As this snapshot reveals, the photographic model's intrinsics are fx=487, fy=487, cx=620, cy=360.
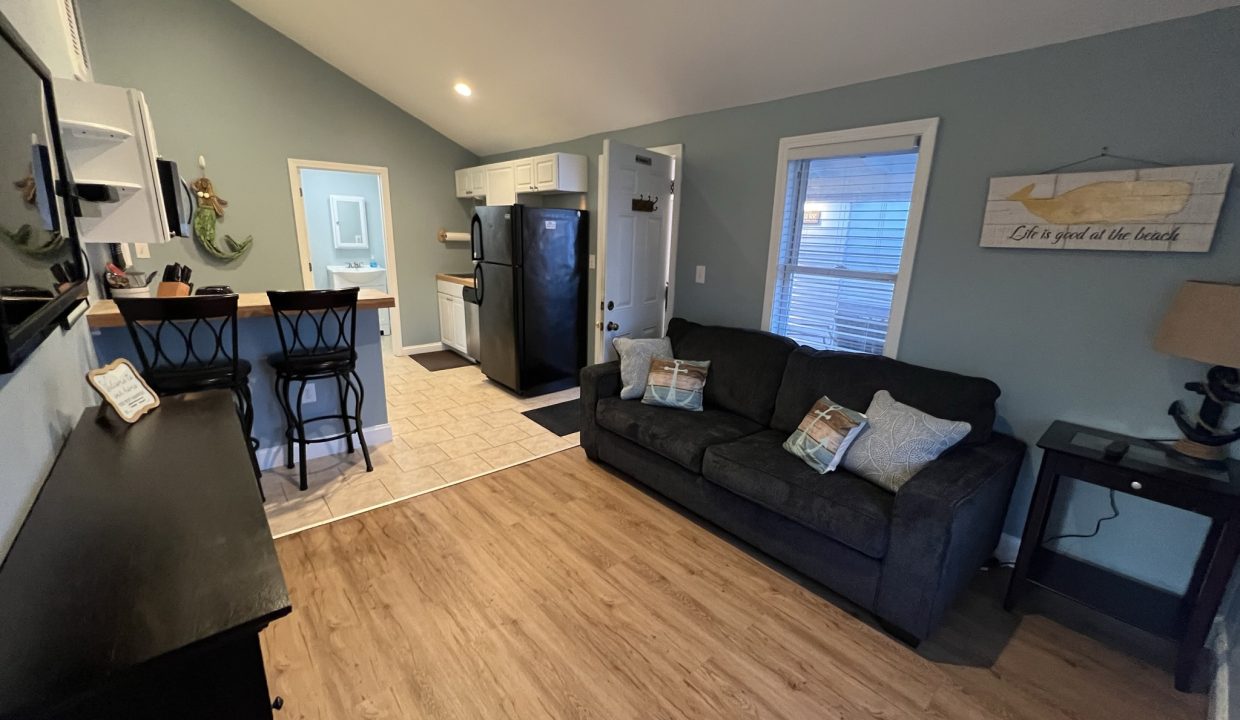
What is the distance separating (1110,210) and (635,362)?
90.2 inches

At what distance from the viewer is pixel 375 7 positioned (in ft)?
11.6

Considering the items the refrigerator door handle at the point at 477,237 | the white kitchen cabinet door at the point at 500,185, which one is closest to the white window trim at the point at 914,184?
Answer: the refrigerator door handle at the point at 477,237

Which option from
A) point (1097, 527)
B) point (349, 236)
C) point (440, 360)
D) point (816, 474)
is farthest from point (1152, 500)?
point (349, 236)

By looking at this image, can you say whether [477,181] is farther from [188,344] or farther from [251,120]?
[188,344]

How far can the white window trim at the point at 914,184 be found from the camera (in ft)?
8.11

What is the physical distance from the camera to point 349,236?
6309 millimetres

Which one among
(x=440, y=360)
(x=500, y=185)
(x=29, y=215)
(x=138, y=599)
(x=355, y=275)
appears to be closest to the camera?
(x=138, y=599)

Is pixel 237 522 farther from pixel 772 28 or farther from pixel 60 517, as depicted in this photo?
pixel 772 28

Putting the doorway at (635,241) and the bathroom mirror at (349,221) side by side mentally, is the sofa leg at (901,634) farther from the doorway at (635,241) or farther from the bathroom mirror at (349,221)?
the bathroom mirror at (349,221)

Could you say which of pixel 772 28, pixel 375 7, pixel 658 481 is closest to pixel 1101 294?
pixel 772 28

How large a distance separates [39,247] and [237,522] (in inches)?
33.6

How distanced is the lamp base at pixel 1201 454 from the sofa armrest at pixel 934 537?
1.79 feet

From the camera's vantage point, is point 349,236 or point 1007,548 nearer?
point 1007,548

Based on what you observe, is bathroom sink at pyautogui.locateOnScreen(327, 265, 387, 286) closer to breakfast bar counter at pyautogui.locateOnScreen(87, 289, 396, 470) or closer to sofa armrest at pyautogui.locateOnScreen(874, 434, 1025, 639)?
breakfast bar counter at pyautogui.locateOnScreen(87, 289, 396, 470)
